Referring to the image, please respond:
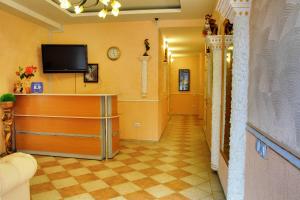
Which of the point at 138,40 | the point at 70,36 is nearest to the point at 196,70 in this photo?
the point at 138,40

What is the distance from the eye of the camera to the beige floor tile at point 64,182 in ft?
10.3

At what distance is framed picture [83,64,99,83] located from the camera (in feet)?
18.1

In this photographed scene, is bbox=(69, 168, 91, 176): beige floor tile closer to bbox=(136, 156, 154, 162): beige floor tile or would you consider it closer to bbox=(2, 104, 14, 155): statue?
bbox=(136, 156, 154, 162): beige floor tile

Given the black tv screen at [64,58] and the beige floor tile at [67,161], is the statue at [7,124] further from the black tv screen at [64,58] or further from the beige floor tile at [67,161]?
the black tv screen at [64,58]

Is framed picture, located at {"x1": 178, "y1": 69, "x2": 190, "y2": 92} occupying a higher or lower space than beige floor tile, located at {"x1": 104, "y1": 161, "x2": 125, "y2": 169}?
higher

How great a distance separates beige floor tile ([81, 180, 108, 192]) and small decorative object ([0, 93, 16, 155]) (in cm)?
218

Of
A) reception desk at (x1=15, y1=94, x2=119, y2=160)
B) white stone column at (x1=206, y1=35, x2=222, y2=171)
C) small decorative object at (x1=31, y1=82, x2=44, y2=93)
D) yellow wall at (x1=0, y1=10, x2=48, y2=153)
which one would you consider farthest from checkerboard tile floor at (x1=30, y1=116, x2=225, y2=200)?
yellow wall at (x1=0, y1=10, x2=48, y2=153)

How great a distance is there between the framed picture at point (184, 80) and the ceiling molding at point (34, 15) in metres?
6.06

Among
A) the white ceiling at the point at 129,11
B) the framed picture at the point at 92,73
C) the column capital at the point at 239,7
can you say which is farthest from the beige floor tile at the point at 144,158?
the column capital at the point at 239,7

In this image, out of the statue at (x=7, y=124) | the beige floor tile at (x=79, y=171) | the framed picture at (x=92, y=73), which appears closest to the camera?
the beige floor tile at (x=79, y=171)

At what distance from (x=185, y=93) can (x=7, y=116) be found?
7497 millimetres

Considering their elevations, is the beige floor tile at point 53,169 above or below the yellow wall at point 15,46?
below

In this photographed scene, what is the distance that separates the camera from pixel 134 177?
3436 mm

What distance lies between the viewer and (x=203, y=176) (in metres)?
3.46
